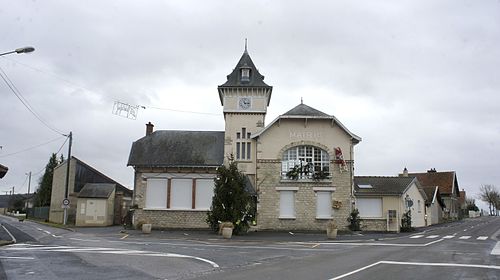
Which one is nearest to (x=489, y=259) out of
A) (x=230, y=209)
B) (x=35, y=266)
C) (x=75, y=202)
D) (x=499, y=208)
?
(x=35, y=266)

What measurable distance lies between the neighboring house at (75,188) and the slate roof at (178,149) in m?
12.0

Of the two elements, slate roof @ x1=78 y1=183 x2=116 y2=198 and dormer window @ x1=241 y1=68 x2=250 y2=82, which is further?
slate roof @ x1=78 y1=183 x2=116 y2=198

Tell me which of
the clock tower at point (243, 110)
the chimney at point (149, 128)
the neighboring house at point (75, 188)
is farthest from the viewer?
the neighboring house at point (75, 188)

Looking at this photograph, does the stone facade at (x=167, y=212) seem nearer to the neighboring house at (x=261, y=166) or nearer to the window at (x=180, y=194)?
the neighboring house at (x=261, y=166)

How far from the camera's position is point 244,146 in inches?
1419

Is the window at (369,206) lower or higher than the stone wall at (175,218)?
higher

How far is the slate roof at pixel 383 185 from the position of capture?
34.6 metres

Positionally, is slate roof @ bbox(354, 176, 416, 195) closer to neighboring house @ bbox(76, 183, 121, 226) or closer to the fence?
neighboring house @ bbox(76, 183, 121, 226)

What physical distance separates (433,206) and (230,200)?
103ft

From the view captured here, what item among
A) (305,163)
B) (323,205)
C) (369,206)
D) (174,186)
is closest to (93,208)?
(174,186)

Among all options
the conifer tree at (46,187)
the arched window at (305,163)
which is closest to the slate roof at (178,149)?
the arched window at (305,163)

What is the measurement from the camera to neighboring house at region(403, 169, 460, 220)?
2616 inches

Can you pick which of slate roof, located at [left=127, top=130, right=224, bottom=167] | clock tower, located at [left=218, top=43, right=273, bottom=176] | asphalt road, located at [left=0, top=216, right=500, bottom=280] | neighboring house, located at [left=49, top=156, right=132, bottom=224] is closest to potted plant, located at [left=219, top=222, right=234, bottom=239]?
slate roof, located at [left=127, top=130, right=224, bottom=167]

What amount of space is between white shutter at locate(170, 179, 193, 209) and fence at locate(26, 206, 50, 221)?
26003 mm
